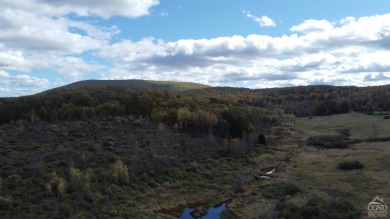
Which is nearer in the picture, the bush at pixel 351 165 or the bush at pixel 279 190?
the bush at pixel 279 190

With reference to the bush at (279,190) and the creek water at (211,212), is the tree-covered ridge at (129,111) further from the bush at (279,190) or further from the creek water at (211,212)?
the creek water at (211,212)

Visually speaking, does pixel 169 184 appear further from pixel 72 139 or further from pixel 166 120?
pixel 166 120

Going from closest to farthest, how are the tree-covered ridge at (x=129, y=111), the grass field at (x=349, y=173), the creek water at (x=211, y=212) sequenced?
the creek water at (x=211, y=212)
the grass field at (x=349, y=173)
the tree-covered ridge at (x=129, y=111)

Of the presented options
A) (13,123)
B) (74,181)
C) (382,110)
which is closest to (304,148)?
(74,181)

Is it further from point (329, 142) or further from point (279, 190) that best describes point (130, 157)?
point (329, 142)

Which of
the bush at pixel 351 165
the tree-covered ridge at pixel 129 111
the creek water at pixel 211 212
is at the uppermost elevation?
the tree-covered ridge at pixel 129 111

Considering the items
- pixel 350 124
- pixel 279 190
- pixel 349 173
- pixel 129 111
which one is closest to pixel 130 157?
pixel 279 190

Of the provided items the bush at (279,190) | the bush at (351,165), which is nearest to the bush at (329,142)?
the bush at (351,165)
